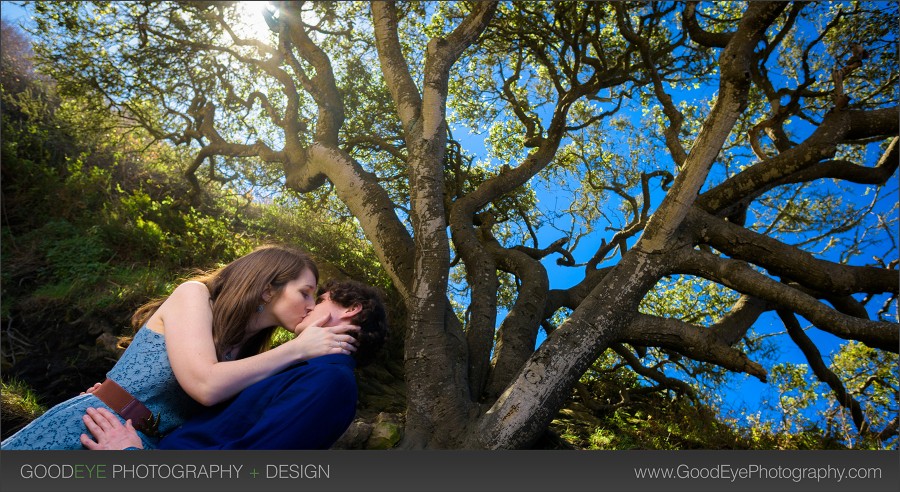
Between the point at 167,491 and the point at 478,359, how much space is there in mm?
3304

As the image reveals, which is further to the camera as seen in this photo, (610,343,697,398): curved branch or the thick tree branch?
(610,343,697,398): curved branch

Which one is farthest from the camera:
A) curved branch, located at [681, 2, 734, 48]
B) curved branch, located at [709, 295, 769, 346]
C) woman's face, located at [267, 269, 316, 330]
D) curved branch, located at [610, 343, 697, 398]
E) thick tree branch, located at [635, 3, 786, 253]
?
curved branch, located at [610, 343, 697, 398]

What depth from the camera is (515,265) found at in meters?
7.32

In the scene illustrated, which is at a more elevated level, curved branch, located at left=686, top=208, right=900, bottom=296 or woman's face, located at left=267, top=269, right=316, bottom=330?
curved branch, located at left=686, top=208, right=900, bottom=296

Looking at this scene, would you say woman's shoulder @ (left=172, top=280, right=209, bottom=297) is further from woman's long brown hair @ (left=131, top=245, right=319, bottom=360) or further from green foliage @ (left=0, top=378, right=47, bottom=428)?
green foliage @ (left=0, top=378, right=47, bottom=428)

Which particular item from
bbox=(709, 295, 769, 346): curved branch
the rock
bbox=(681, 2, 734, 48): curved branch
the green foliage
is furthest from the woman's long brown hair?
bbox=(681, 2, 734, 48): curved branch

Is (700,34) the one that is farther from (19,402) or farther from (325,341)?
(19,402)

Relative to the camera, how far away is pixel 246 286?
252 centimetres

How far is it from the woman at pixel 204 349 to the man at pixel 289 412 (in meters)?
0.07

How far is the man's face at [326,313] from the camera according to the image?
98.8 inches

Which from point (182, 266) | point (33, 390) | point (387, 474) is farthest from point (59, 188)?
point (387, 474)

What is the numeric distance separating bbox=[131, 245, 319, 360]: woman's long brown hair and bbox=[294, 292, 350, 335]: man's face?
0.18m

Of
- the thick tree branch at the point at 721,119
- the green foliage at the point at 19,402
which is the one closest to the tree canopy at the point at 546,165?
the thick tree branch at the point at 721,119

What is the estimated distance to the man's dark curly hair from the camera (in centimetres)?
246
